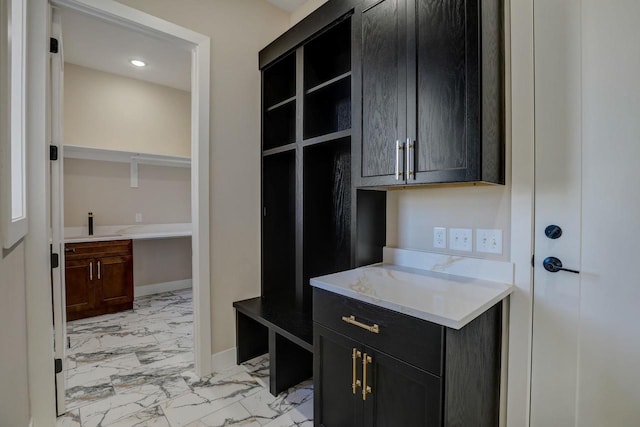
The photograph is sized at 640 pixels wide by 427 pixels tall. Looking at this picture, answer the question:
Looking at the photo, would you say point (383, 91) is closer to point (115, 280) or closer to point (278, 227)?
point (278, 227)

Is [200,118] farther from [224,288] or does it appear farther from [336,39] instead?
[224,288]

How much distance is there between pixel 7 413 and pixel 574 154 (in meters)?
2.35

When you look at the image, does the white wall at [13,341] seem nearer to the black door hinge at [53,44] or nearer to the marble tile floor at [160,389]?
the marble tile floor at [160,389]

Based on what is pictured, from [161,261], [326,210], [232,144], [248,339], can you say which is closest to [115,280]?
[161,261]

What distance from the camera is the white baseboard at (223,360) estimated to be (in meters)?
2.27

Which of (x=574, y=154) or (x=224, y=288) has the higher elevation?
(x=574, y=154)

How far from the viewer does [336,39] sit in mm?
2059

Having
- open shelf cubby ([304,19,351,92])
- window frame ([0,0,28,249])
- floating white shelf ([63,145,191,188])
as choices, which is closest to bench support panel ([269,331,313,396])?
window frame ([0,0,28,249])

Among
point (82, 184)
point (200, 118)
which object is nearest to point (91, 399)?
point (200, 118)

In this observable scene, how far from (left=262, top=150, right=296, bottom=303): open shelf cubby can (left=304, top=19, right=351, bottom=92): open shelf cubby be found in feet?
2.01

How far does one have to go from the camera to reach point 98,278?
3.33 metres

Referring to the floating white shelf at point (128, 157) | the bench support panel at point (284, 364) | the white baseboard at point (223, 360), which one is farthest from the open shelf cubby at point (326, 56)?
the floating white shelf at point (128, 157)

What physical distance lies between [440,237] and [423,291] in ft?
1.52

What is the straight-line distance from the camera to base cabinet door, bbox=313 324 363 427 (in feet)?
4.40
